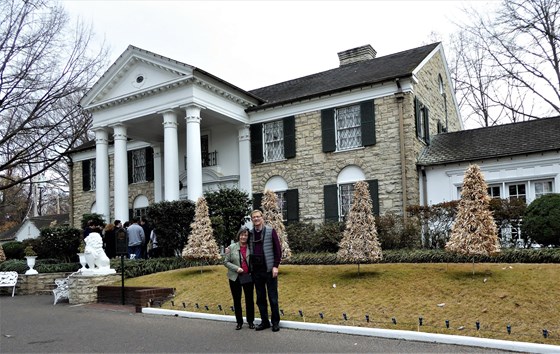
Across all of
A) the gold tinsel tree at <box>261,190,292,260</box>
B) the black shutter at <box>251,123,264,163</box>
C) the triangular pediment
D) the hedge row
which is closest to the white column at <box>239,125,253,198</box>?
the black shutter at <box>251,123,264,163</box>

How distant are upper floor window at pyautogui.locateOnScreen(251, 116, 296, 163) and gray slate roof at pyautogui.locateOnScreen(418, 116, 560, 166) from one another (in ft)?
17.2

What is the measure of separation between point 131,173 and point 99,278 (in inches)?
540

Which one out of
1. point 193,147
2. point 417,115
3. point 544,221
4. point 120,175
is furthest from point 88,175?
point 544,221

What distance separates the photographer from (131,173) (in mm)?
25297

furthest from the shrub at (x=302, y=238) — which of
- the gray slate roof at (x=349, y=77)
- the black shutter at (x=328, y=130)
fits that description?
the gray slate roof at (x=349, y=77)

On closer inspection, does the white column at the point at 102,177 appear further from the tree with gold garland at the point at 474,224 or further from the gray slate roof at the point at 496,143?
the tree with gold garland at the point at 474,224

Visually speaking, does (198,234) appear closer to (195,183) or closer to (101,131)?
(195,183)

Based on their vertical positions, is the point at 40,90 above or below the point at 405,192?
above

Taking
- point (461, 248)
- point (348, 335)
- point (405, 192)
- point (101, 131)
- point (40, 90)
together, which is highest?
point (40, 90)

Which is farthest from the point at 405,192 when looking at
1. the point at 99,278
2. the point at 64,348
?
the point at 64,348

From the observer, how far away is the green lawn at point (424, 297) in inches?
272

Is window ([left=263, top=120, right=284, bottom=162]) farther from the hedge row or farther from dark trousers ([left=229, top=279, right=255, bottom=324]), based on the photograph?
dark trousers ([left=229, top=279, right=255, bottom=324])

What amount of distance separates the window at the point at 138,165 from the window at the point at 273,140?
7.45 m

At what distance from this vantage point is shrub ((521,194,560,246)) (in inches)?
468
